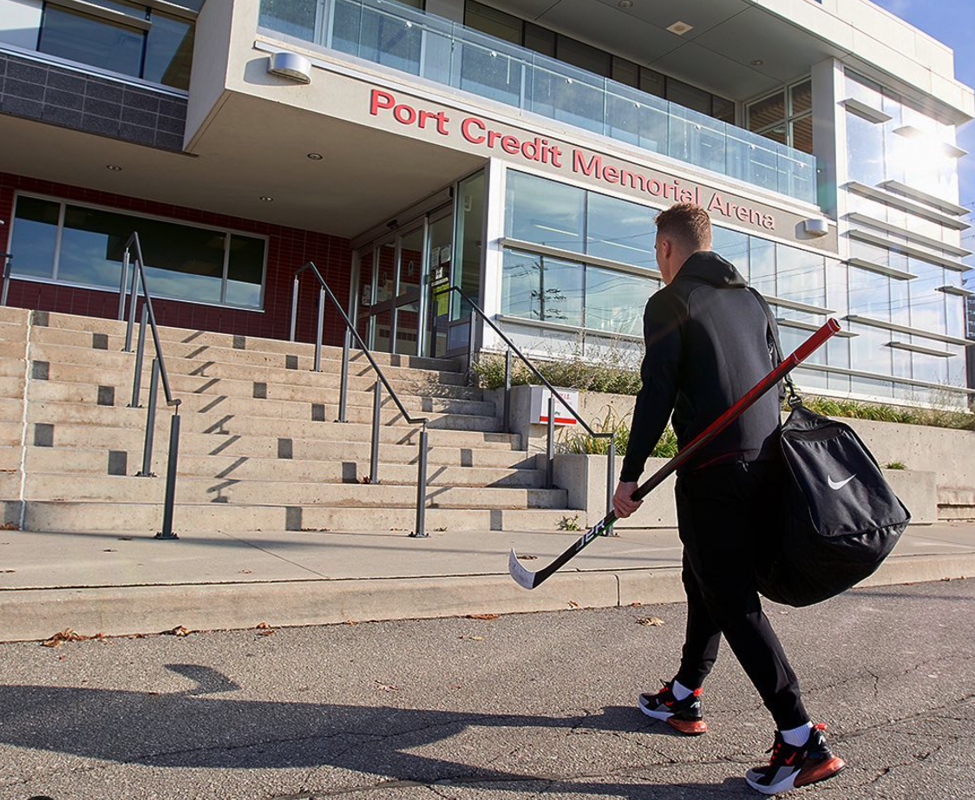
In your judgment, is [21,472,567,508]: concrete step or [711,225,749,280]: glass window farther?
Result: [711,225,749,280]: glass window

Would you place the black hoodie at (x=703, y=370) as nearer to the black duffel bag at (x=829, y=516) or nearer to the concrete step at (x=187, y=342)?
the black duffel bag at (x=829, y=516)

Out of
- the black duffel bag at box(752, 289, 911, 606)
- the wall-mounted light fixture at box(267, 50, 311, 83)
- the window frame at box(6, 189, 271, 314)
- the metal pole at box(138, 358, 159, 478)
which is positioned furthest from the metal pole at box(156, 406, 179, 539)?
the window frame at box(6, 189, 271, 314)

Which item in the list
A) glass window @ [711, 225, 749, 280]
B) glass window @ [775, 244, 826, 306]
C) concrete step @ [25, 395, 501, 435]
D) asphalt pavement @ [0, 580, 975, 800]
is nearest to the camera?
asphalt pavement @ [0, 580, 975, 800]

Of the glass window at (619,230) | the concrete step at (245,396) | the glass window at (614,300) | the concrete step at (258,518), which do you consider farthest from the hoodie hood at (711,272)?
the glass window at (619,230)

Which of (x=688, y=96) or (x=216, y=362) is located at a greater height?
(x=688, y=96)

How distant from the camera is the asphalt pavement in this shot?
2.51 metres

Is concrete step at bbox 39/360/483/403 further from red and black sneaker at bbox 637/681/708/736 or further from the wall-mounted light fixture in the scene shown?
red and black sneaker at bbox 637/681/708/736

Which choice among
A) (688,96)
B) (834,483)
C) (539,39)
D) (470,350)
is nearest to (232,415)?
(470,350)

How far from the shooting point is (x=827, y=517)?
8.24 feet

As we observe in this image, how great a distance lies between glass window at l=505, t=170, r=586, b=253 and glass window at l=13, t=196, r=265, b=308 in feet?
18.4

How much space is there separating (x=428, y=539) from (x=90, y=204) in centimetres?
1069

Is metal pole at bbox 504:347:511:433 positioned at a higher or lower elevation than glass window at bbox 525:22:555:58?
lower

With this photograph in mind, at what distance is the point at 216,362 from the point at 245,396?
27.8 inches

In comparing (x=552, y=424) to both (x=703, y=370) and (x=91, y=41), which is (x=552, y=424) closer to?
(x=703, y=370)
